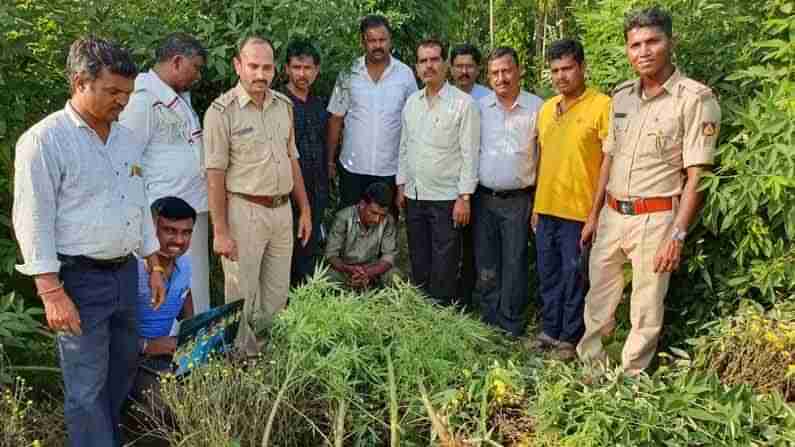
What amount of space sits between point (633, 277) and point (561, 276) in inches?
28.4

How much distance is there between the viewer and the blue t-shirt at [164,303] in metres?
3.95

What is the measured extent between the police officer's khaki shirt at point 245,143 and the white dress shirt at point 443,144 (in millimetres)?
1012

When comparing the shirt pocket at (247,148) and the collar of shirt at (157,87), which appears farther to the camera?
the shirt pocket at (247,148)

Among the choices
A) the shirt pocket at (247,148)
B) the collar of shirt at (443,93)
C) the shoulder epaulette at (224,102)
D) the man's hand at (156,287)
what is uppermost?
the collar of shirt at (443,93)

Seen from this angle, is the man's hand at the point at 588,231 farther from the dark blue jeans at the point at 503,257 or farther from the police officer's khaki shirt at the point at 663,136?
the dark blue jeans at the point at 503,257

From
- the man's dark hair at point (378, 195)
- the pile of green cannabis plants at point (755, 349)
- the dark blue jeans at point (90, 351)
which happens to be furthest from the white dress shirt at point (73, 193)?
the pile of green cannabis plants at point (755, 349)

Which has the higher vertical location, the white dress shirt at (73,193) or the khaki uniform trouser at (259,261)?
the white dress shirt at (73,193)

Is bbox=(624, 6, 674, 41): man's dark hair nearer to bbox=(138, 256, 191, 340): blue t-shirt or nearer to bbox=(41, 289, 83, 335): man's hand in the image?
bbox=(138, 256, 191, 340): blue t-shirt

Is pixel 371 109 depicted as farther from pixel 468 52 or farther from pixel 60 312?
pixel 60 312

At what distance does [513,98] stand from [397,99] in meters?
0.81

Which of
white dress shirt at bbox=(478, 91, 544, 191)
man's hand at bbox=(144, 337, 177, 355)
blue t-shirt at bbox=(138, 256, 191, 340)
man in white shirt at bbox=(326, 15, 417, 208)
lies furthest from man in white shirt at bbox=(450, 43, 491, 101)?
man's hand at bbox=(144, 337, 177, 355)

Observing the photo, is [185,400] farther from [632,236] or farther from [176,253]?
[632,236]

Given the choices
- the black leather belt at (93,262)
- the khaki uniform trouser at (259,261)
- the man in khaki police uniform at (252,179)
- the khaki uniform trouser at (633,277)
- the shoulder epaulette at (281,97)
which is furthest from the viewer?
the shoulder epaulette at (281,97)

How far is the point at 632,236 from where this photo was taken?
420 centimetres
